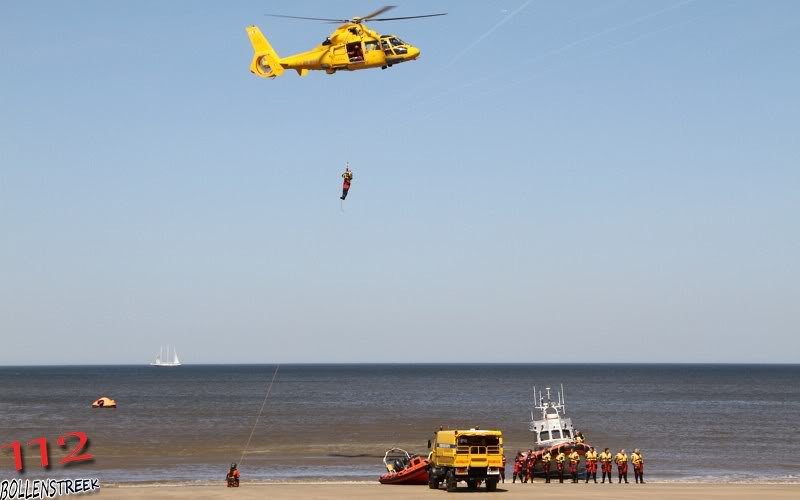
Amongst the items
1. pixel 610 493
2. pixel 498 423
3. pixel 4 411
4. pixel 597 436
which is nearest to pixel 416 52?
pixel 610 493

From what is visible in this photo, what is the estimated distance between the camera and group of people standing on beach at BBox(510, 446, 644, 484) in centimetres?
4428

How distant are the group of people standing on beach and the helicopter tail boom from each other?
19917mm

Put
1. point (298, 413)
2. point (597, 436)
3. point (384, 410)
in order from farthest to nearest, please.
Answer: point (384, 410) → point (298, 413) → point (597, 436)

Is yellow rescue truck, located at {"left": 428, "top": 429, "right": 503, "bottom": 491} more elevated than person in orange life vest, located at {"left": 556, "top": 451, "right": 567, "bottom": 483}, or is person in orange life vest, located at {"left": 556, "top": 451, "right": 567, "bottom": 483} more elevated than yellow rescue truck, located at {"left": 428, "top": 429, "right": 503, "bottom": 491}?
yellow rescue truck, located at {"left": 428, "top": 429, "right": 503, "bottom": 491}

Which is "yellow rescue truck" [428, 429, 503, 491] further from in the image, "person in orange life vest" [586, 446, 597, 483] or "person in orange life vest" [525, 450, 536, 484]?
"person in orange life vest" [586, 446, 597, 483]

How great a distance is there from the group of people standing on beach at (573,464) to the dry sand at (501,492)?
2589mm

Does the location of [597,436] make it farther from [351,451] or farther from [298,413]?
[298,413]

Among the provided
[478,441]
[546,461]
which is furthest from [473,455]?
[546,461]

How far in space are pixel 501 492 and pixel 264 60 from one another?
2183 cm

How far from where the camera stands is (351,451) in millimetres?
65375

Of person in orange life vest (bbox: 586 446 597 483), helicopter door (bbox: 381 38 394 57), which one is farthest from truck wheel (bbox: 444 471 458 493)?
helicopter door (bbox: 381 38 394 57)

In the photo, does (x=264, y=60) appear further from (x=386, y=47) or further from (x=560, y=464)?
(x=560, y=464)

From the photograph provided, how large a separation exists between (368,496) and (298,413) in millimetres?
82029

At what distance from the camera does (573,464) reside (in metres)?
46.1
